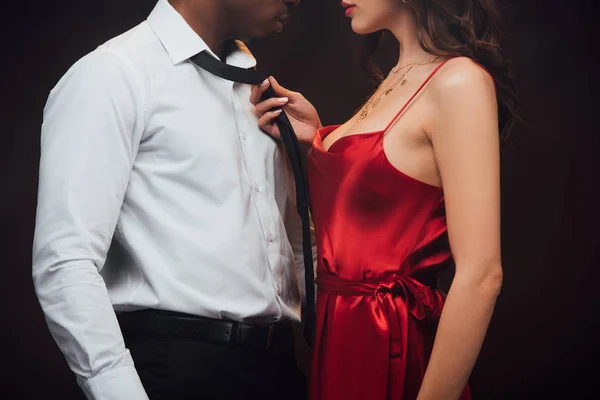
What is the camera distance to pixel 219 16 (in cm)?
189

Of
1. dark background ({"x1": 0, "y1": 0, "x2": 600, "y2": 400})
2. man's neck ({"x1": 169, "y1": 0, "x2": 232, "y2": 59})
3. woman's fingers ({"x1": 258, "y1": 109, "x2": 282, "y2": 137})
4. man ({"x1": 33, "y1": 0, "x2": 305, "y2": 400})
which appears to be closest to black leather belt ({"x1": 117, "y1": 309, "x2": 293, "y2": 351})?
man ({"x1": 33, "y1": 0, "x2": 305, "y2": 400})

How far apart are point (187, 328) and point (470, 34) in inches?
31.0

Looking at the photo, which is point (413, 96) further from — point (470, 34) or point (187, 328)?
point (187, 328)

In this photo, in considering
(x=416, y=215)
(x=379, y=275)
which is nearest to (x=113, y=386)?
(x=379, y=275)

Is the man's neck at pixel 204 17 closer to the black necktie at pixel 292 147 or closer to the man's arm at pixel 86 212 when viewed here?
the black necktie at pixel 292 147

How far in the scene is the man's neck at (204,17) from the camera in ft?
6.16

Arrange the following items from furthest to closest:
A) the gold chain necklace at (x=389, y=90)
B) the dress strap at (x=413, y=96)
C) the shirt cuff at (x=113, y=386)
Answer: the gold chain necklace at (x=389, y=90)
the dress strap at (x=413, y=96)
the shirt cuff at (x=113, y=386)

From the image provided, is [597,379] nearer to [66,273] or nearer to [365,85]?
[365,85]

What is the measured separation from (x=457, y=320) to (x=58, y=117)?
31.3 inches

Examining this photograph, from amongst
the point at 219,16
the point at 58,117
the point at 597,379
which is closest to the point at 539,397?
the point at 597,379

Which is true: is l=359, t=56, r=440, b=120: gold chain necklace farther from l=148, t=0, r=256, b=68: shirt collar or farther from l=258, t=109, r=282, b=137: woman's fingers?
l=148, t=0, r=256, b=68: shirt collar

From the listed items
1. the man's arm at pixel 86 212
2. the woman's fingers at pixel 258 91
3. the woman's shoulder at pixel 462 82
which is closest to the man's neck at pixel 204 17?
the woman's fingers at pixel 258 91

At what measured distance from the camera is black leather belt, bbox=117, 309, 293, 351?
5.74 feet

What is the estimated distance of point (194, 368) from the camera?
1759 mm
